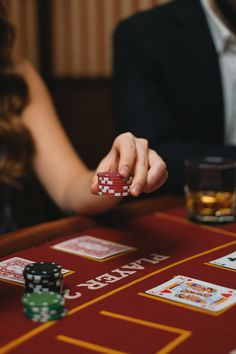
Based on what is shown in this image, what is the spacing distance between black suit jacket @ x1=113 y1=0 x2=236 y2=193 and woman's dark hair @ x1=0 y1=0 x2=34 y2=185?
1.61 ft

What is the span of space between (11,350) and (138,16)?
2.01 m

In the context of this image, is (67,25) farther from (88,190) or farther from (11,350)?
Result: (11,350)

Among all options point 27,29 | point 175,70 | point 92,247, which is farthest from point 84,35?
point 92,247

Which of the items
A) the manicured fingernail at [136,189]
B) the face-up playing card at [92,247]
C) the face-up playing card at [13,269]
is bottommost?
the face-up playing card at [92,247]

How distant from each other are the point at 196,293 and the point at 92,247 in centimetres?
33

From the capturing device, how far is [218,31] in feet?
8.18

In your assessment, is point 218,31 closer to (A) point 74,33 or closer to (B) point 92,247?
(B) point 92,247

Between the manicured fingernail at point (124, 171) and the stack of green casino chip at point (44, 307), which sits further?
the manicured fingernail at point (124, 171)

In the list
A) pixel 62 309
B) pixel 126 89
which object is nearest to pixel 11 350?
pixel 62 309

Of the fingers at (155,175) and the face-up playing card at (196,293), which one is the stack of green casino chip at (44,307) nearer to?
the face-up playing card at (196,293)

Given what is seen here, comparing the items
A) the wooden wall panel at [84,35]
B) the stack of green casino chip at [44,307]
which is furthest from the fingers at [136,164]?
the wooden wall panel at [84,35]

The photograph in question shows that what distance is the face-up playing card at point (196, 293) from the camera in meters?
1.00

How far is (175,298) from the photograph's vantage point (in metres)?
1.02

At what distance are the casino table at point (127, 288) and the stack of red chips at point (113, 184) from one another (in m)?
0.15
